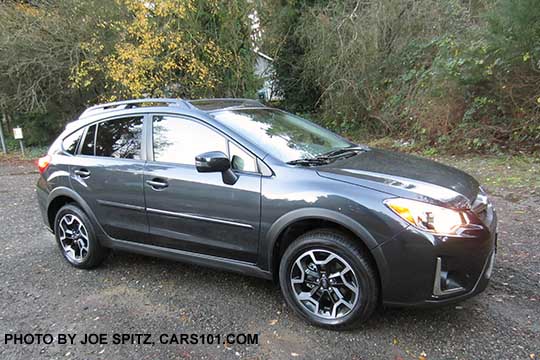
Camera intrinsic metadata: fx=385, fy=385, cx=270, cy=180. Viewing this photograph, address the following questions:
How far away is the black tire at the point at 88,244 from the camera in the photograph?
12.0 feet

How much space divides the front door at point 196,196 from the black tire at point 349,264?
31 centimetres

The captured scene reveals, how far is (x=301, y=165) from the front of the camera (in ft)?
9.26

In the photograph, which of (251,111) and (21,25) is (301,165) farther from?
(21,25)

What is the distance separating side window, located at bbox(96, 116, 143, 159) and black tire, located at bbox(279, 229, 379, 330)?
164 centimetres

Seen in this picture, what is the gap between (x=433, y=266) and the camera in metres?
2.33

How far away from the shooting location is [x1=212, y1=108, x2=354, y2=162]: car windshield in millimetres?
3023

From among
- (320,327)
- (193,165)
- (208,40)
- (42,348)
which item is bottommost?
(42,348)

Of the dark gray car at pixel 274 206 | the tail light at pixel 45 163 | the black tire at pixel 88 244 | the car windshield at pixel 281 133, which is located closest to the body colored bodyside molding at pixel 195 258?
the dark gray car at pixel 274 206

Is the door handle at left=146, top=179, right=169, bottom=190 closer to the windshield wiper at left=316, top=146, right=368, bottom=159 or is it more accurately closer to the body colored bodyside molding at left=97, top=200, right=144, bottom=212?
the body colored bodyside molding at left=97, top=200, right=144, bottom=212

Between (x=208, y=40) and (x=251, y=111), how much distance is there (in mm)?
7774

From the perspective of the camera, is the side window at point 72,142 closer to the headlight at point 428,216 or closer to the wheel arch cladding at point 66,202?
the wheel arch cladding at point 66,202

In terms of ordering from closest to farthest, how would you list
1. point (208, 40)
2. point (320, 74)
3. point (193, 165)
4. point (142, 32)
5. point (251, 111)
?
point (193, 165), point (251, 111), point (142, 32), point (208, 40), point (320, 74)

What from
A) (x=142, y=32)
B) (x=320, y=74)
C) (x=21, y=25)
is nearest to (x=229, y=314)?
(x=142, y=32)

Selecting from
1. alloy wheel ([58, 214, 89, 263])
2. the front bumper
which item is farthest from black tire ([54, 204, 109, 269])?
the front bumper
